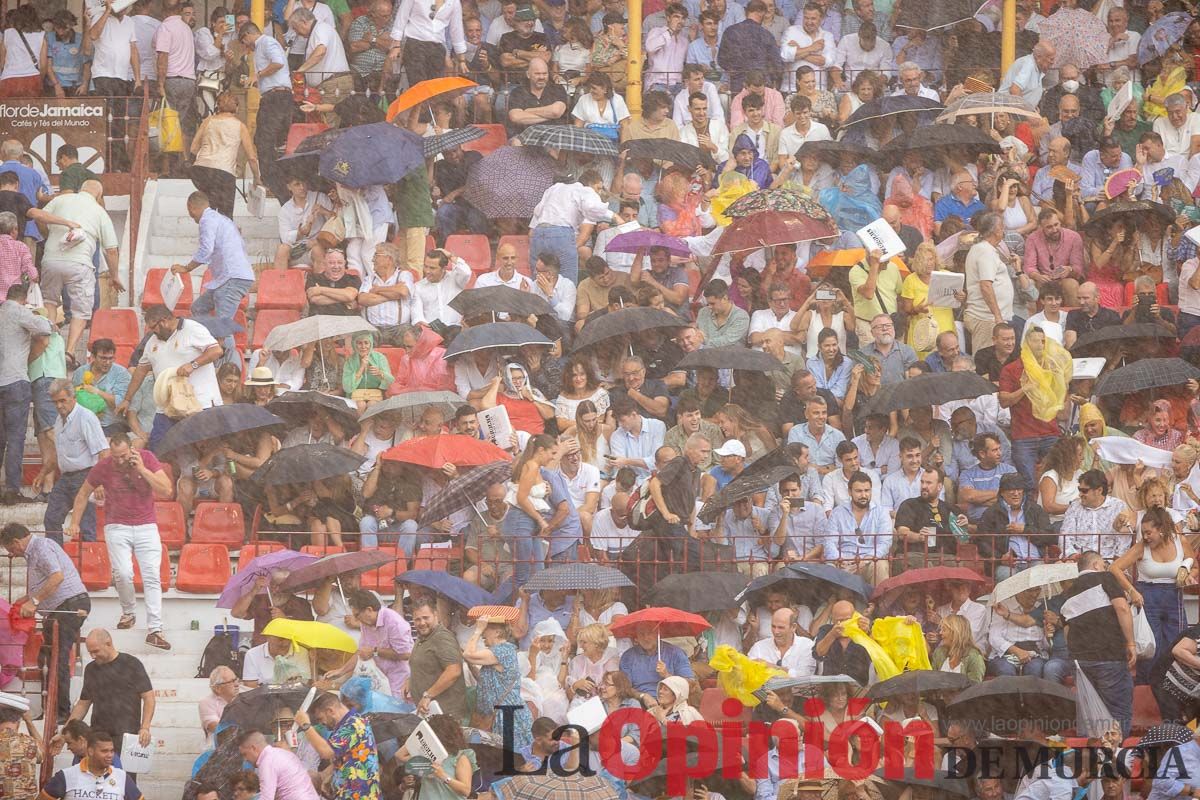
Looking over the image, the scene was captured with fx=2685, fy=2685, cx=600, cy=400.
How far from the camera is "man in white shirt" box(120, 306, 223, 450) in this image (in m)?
21.4

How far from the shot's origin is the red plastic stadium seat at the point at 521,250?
78.4 feet

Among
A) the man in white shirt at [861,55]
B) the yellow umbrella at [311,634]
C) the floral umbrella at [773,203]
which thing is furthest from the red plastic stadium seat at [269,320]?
the man in white shirt at [861,55]

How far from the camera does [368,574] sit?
20.0 meters

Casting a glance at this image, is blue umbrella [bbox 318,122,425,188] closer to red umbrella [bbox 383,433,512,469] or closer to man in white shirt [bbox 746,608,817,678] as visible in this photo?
red umbrella [bbox 383,433,512,469]

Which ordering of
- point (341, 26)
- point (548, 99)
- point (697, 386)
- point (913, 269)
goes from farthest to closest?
point (341, 26) < point (548, 99) < point (913, 269) < point (697, 386)

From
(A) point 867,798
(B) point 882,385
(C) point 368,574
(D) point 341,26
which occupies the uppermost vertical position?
(D) point 341,26

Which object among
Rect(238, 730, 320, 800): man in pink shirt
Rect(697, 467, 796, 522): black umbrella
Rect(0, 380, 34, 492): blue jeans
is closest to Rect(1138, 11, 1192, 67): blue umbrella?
Rect(697, 467, 796, 522): black umbrella

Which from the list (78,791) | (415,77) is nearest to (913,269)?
(415,77)

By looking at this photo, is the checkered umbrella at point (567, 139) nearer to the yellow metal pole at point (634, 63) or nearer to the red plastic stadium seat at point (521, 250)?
the red plastic stadium seat at point (521, 250)

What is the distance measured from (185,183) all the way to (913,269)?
734cm

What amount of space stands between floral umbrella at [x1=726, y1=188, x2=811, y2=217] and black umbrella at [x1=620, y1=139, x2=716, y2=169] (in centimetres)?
139

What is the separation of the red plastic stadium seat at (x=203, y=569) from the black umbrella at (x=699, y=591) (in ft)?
10.8

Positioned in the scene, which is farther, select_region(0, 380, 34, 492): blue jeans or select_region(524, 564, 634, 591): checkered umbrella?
select_region(0, 380, 34, 492): blue jeans

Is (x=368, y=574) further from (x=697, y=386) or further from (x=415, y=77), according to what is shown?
(x=415, y=77)
